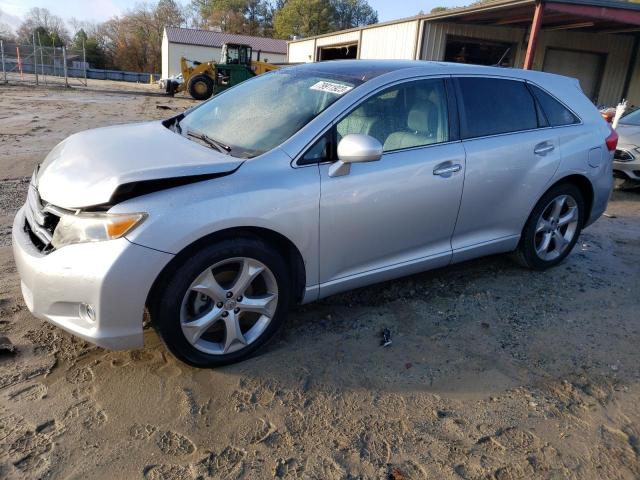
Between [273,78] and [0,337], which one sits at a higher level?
[273,78]

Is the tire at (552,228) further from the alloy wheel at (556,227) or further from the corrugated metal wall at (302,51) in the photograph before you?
the corrugated metal wall at (302,51)

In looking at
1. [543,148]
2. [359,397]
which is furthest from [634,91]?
[359,397]

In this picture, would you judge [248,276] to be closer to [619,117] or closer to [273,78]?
[273,78]

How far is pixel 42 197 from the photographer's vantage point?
2797 mm

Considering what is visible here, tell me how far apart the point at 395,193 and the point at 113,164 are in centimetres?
165

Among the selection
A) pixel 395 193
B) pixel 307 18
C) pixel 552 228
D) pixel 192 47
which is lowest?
pixel 552 228

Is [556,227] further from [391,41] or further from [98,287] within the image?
[391,41]

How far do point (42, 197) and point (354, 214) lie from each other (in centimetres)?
174

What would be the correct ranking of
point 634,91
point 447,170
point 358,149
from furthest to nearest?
point 634,91, point 447,170, point 358,149

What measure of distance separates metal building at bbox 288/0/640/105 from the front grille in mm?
16223

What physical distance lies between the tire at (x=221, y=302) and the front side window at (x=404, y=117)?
91 cm

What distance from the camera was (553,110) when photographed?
167 inches

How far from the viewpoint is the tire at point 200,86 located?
942 inches

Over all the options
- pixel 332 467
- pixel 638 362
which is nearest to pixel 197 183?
pixel 332 467
